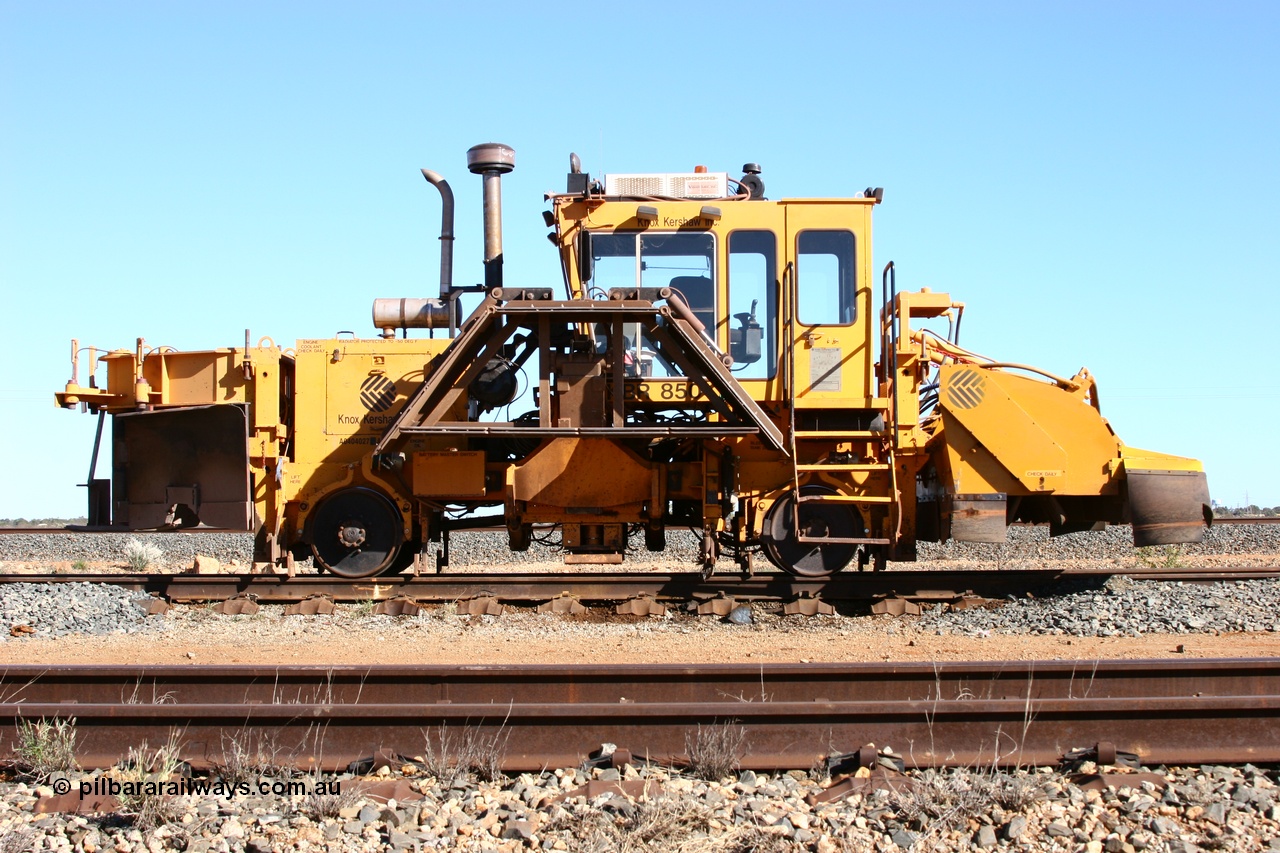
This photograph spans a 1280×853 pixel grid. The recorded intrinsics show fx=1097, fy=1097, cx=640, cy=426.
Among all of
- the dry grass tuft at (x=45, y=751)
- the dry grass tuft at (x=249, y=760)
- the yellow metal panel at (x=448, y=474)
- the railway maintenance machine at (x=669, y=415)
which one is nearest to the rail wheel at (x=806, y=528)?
the railway maintenance machine at (x=669, y=415)

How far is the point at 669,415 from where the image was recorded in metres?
9.37

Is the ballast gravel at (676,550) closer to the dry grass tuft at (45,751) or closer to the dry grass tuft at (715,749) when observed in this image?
the dry grass tuft at (715,749)

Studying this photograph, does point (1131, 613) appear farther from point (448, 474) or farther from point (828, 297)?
point (448, 474)

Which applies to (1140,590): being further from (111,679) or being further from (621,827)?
(111,679)

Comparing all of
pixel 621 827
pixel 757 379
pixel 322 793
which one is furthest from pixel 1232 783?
pixel 757 379

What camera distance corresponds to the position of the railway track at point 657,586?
896cm

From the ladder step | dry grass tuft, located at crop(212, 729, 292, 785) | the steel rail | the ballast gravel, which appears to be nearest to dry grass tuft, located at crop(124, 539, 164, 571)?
the ballast gravel

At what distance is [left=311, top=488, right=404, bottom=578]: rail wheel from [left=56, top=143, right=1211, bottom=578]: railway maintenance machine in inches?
0.7

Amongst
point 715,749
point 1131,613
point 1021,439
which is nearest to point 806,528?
point 1021,439

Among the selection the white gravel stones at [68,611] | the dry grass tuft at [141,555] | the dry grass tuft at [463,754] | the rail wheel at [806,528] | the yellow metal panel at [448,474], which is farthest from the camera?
the dry grass tuft at [141,555]

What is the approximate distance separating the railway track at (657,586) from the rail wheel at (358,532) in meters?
0.21

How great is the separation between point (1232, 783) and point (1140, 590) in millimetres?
4767

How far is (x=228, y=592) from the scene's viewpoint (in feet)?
30.7

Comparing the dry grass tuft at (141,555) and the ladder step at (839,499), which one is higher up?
the ladder step at (839,499)
